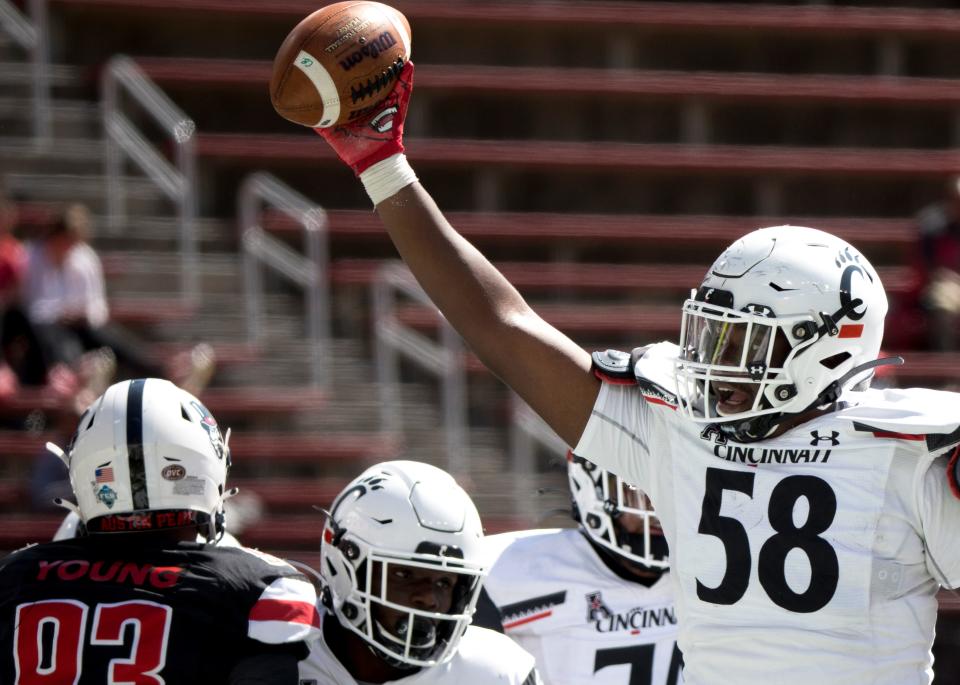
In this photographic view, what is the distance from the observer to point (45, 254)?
21.2ft

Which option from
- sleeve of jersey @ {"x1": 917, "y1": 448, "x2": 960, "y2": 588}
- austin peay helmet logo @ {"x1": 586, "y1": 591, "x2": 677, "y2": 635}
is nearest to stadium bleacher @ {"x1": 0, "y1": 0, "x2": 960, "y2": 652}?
austin peay helmet logo @ {"x1": 586, "y1": 591, "x2": 677, "y2": 635}

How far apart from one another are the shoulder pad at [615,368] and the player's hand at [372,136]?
1.61 feet

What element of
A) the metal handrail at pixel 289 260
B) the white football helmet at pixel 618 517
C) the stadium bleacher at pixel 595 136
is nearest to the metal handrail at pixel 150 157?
the stadium bleacher at pixel 595 136

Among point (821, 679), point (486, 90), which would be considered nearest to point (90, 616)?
point (821, 679)

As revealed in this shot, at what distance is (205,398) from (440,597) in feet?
13.2

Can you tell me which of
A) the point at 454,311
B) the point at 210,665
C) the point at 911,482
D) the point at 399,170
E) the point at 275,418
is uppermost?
the point at 399,170

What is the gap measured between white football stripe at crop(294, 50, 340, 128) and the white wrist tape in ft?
0.36

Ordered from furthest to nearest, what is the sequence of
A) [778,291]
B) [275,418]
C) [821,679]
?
[275,418] → [778,291] → [821,679]

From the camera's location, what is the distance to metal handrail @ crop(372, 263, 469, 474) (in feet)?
23.4

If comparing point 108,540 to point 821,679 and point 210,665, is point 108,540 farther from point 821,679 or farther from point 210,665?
point 821,679

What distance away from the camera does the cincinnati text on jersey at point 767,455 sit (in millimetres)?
2436

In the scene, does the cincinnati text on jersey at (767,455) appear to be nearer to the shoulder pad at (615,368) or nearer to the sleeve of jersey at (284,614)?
the shoulder pad at (615,368)

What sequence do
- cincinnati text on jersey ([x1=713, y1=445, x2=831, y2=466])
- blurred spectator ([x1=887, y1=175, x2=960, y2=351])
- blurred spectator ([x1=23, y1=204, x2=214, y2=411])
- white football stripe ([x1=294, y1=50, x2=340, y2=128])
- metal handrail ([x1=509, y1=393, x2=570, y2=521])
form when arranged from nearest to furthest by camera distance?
1. cincinnati text on jersey ([x1=713, y1=445, x2=831, y2=466])
2. white football stripe ([x1=294, y1=50, x2=340, y2=128])
3. blurred spectator ([x1=23, y1=204, x2=214, y2=411])
4. metal handrail ([x1=509, y1=393, x2=570, y2=521])
5. blurred spectator ([x1=887, y1=175, x2=960, y2=351])

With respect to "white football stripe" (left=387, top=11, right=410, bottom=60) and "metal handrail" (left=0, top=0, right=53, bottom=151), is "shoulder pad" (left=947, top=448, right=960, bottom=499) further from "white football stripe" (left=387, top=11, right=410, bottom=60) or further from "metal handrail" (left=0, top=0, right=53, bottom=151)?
"metal handrail" (left=0, top=0, right=53, bottom=151)
